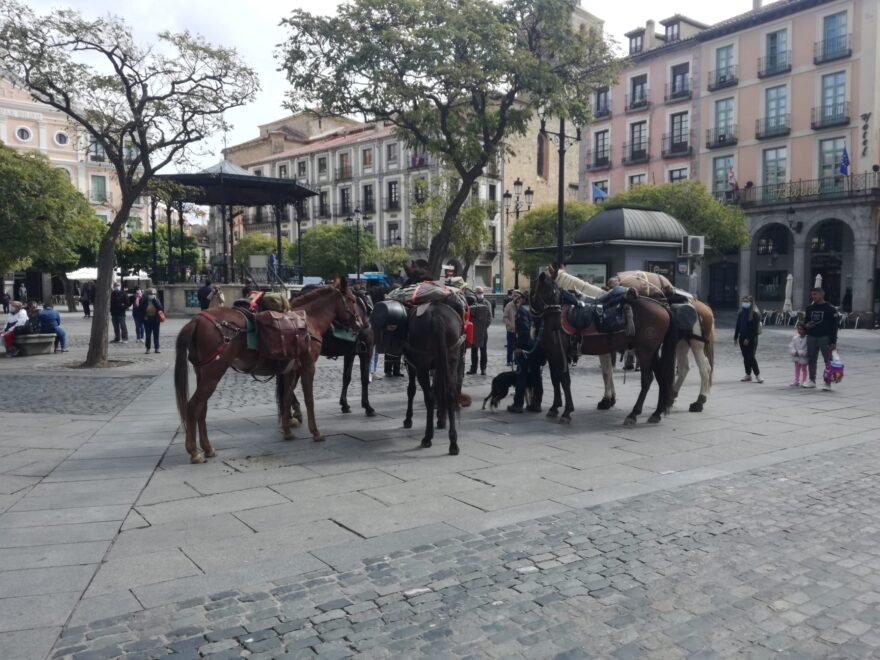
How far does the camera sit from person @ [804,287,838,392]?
1097 centimetres

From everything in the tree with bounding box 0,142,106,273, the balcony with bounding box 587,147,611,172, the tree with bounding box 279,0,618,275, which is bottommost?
the tree with bounding box 0,142,106,273

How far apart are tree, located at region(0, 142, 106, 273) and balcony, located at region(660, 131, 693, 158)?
30.4m

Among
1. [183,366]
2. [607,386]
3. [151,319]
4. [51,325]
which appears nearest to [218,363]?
[183,366]

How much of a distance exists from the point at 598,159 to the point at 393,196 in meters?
18.9

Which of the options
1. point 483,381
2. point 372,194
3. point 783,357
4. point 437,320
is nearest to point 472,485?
point 437,320

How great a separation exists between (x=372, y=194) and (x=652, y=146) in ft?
81.8

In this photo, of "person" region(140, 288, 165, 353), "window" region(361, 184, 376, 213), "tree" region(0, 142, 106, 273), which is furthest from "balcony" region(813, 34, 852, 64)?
"window" region(361, 184, 376, 213)

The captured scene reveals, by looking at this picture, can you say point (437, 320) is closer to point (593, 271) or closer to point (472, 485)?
point (472, 485)

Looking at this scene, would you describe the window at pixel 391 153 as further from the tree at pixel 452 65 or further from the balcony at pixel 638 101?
the tree at pixel 452 65

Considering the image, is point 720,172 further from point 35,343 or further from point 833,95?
point 35,343

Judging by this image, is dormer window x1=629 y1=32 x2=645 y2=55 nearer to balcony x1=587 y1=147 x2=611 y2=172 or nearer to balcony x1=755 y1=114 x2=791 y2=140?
balcony x1=587 y1=147 x2=611 y2=172

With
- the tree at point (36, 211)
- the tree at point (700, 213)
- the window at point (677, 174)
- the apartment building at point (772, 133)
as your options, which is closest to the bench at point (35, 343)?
the tree at point (36, 211)

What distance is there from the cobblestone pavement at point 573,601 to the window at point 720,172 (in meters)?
35.5

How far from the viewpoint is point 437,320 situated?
23.2 ft
